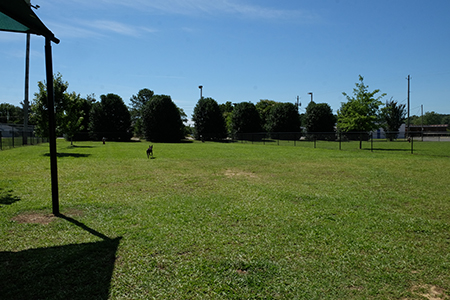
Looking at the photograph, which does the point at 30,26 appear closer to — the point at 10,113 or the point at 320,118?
the point at 320,118

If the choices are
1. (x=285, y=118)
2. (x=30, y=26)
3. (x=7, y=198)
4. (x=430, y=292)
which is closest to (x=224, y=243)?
(x=430, y=292)

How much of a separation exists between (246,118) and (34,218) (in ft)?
160

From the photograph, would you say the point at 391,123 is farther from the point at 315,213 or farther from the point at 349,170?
the point at 315,213

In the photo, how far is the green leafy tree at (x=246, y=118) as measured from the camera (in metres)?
53.0

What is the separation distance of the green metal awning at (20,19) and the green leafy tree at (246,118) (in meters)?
48.1

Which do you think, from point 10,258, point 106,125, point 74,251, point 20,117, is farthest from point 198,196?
point 20,117

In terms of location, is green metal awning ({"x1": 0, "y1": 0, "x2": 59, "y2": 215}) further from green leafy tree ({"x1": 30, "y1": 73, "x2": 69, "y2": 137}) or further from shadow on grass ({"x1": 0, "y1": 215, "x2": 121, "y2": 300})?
green leafy tree ({"x1": 30, "y1": 73, "x2": 69, "y2": 137})

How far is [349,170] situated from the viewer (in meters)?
13.0

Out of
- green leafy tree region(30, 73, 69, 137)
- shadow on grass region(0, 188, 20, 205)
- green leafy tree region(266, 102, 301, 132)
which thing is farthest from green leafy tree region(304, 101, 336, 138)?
shadow on grass region(0, 188, 20, 205)

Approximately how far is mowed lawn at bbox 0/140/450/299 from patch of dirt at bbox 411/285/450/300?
12mm

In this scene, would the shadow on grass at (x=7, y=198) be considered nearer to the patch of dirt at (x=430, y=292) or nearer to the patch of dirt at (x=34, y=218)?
the patch of dirt at (x=34, y=218)

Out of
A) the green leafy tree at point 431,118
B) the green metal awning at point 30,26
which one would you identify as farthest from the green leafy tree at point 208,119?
the green leafy tree at point 431,118

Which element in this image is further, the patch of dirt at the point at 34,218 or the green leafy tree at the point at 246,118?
the green leafy tree at the point at 246,118

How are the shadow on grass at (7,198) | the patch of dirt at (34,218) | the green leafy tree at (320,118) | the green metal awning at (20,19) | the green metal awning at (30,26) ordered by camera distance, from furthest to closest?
the green leafy tree at (320,118)
the shadow on grass at (7,198)
the patch of dirt at (34,218)
the green metal awning at (30,26)
the green metal awning at (20,19)
